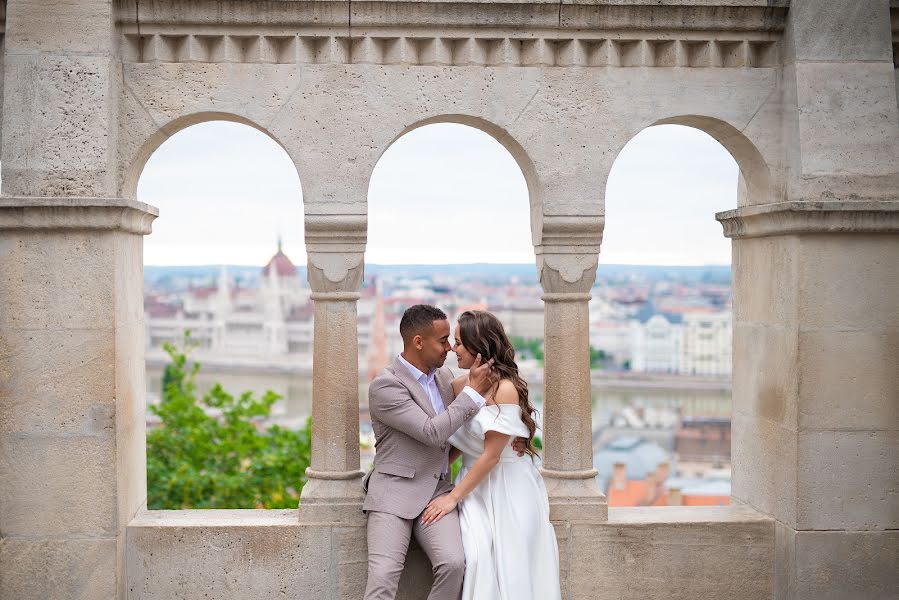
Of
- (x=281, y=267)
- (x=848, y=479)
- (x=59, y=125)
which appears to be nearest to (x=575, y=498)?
(x=848, y=479)

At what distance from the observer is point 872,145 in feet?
14.2

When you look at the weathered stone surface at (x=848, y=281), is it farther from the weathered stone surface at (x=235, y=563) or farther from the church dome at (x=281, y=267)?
the church dome at (x=281, y=267)

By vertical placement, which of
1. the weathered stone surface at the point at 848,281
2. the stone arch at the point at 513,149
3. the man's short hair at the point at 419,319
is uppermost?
the stone arch at the point at 513,149

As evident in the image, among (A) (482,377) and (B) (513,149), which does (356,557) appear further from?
(B) (513,149)

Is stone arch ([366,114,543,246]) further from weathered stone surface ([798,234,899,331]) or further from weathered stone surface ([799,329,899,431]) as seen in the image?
weathered stone surface ([799,329,899,431])

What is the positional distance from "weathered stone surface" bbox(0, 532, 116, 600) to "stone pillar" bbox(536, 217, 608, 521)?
183cm

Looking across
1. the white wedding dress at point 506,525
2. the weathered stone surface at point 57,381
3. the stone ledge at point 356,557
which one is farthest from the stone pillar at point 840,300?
the weathered stone surface at point 57,381

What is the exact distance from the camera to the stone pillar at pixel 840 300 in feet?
14.1

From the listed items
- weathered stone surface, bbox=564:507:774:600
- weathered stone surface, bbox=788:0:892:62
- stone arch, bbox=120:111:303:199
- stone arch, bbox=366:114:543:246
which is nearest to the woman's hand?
weathered stone surface, bbox=564:507:774:600

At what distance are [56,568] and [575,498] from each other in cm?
211

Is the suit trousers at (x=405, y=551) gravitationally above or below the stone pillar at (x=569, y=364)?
below

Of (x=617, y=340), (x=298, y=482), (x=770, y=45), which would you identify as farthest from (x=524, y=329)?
(x=770, y=45)

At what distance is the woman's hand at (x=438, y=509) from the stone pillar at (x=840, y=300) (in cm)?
146

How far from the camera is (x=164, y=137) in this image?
14.3 feet
